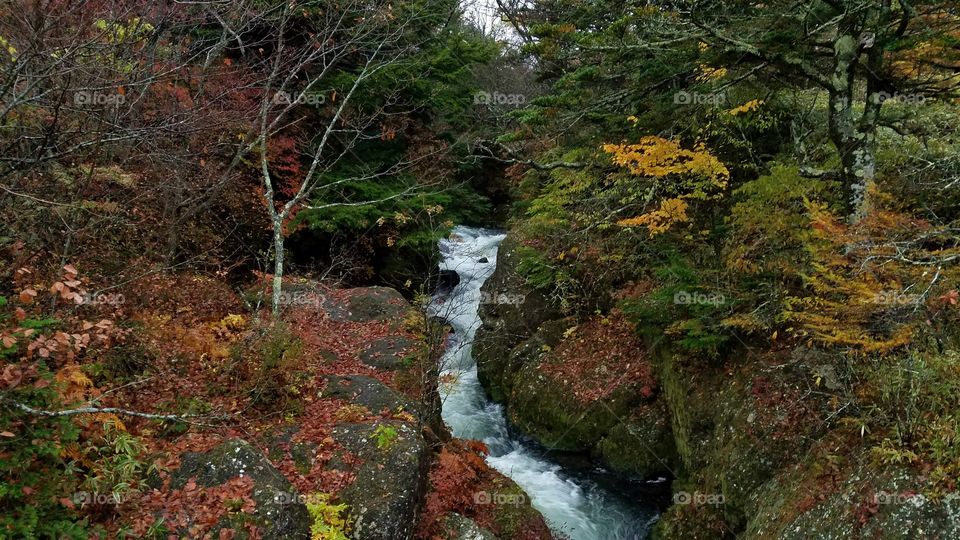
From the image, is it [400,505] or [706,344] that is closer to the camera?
[400,505]

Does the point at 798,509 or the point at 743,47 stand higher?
the point at 743,47

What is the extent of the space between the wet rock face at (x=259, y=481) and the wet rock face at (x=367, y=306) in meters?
5.77

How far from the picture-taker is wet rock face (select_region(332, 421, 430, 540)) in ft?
21.3

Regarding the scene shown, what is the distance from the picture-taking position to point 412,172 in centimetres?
1512

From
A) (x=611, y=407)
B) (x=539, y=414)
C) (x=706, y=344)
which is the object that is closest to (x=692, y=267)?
(x=706, y=344)

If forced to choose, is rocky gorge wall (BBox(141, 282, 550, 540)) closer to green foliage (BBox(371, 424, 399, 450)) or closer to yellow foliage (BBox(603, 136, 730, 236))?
green foliage (BBox(371, 424, 399, 450))

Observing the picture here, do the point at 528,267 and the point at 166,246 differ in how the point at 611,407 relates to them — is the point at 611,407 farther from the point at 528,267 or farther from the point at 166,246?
the point at 166,246

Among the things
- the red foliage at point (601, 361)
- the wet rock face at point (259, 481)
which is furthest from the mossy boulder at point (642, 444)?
the wet rock face at point (259, 481)

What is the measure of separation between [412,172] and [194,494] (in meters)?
10.9

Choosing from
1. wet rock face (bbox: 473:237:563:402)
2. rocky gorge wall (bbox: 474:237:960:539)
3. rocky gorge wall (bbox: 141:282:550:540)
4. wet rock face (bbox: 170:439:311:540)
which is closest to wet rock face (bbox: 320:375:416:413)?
rocky gorge wall (bbox: 141:282:550:540)

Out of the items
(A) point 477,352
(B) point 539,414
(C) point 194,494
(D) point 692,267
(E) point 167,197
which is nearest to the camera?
(C) point 194,494

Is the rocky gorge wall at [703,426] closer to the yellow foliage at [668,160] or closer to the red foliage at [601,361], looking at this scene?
the red foliage at [601,361]

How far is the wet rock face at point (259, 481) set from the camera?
227 inches

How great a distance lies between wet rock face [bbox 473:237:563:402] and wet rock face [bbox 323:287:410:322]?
2443mm
